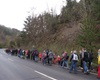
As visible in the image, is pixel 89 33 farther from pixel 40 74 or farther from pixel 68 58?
pixel 40 74

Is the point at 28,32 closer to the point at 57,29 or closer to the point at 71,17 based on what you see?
the point at 57,29

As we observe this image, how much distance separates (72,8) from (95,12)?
65.7ft

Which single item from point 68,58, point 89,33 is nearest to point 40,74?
point 89,33

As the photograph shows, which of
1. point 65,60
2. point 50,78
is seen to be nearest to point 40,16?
point 65,60

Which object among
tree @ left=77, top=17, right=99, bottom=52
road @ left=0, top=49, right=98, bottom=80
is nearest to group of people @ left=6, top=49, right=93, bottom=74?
road @ left=0, top=49, right=98, bottom=80

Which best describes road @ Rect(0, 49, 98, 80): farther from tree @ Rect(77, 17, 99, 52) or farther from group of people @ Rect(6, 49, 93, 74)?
tree @ Rect(77, 17, 99, 52)

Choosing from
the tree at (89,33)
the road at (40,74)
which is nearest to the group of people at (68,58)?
the road at (40,74)

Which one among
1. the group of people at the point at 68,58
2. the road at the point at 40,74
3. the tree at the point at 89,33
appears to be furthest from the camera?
the tree at the point at 89,33

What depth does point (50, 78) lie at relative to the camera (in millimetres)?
13664

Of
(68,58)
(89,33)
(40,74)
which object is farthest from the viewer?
(68,58)

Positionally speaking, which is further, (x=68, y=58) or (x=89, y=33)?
(x=68, y=58)

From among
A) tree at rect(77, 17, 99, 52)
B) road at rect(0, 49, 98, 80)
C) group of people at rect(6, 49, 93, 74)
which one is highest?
tree at rect(77, 17, 99, 52)

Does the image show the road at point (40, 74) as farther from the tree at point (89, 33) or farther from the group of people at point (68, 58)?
the tree at point (89, 33)

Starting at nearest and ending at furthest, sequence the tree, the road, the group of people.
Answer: the road < the group of people < the tree
